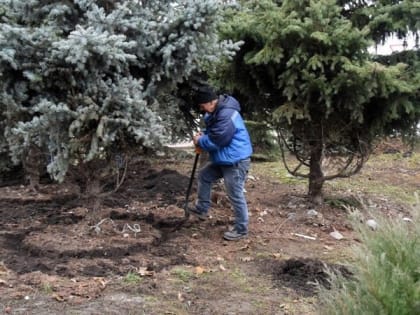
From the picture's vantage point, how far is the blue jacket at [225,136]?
212 inches

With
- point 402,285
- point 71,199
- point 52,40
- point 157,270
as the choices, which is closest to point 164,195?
point 71,199

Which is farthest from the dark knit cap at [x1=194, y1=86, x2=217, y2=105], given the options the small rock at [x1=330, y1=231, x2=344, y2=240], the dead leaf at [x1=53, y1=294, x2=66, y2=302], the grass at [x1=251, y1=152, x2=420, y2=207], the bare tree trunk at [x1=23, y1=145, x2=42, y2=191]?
the grass at [x1=251, y1=152, x2=420, y2=207]

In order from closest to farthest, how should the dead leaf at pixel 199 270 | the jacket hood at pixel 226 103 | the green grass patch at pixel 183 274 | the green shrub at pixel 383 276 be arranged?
1. the green shrub at pixel 383 276
2. the green grass patch at pixel 183 274
3. the dead leaf at pixel 199 270
4. the jacket hood at pixel 226 103

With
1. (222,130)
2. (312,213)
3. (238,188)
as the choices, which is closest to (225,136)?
(222,130)

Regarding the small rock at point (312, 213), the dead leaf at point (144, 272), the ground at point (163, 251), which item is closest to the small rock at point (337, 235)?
the ground at point (163, 251)

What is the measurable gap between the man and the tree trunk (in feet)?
4.38

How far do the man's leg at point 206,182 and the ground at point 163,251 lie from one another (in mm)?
174

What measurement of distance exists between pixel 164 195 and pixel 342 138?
2.23m

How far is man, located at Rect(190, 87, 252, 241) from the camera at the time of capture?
5.39 m

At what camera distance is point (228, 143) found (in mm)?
5422

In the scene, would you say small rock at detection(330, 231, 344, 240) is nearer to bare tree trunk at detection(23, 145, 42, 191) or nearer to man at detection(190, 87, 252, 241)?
man at detection(190, 87, 252, 241)

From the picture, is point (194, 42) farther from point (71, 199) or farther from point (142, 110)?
point (71, 199)

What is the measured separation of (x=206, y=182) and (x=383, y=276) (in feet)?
11.9

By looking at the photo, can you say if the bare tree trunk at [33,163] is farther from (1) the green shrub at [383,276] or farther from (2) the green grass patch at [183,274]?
(1) the green shrub at [383,276]
